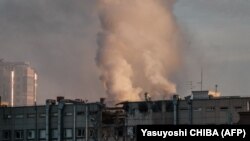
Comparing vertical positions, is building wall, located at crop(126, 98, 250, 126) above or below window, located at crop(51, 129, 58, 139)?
above

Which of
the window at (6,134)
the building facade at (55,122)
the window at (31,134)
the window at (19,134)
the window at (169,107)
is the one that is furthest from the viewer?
the window at (6,134)

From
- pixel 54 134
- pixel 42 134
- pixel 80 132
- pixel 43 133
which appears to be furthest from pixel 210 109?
pixel 42 134

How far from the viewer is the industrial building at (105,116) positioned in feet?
390

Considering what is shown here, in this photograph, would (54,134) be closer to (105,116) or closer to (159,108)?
(105,116)

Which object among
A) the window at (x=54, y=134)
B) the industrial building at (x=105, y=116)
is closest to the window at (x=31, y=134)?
the industrial building at (x=105, y=116)

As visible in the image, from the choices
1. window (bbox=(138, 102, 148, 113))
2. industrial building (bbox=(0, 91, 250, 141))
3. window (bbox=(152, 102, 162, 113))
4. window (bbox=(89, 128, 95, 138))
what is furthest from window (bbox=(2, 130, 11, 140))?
window (bbox=(152, 102, 162, 113))

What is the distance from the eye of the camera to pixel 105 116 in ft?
420

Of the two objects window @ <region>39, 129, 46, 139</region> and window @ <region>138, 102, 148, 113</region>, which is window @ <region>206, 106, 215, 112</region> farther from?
window @ <region>39, 129, 46, 139</region>

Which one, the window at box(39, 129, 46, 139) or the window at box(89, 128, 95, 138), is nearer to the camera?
the window at box(89, 128, 95, 138)

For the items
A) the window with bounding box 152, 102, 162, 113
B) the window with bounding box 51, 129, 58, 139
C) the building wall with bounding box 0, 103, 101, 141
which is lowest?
the window with bounding box 51, 129, 58, 139

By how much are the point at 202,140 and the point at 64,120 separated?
8818cm

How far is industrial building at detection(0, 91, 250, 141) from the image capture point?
11888 centimetres

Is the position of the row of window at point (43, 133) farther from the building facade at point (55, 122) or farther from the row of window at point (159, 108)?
the row of window at point (159, 108)

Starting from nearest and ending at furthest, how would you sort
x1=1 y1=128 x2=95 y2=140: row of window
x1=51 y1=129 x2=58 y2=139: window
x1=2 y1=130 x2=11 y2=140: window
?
1. x1=1 y1=128 x2=95 y2=140: row of window
2. x1=51 y1=129 x2=58 y2=139: window
3. x1=2 y1=130 x2=11 y2=140: window
